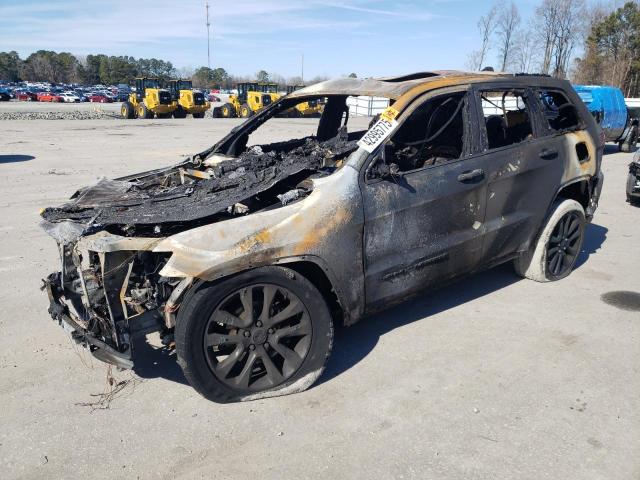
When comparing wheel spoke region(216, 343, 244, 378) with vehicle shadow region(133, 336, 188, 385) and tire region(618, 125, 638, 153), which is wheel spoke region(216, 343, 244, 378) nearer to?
vehicle shadow region(133, 336, 188, 385)

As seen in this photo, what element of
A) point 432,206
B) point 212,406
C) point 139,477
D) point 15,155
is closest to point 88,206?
point 212,406

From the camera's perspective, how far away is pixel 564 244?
4.93 metres

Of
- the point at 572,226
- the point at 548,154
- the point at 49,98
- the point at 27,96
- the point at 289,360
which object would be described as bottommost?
the point at 289,360

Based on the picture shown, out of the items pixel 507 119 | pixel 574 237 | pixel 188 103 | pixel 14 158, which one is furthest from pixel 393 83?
pixel 188 103

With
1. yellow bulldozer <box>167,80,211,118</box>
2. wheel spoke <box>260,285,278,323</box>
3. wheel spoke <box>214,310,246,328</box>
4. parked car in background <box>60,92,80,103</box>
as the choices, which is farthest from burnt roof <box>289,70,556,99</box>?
parked car in background <box>60,92,80,103</box>

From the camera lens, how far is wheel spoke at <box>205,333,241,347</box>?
290 centimetres

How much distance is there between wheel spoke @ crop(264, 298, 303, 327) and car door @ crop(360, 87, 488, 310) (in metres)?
0.53

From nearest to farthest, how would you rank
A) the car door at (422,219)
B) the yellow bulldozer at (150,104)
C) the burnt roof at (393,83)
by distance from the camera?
the car door at (422,219), the burnt roof at (393,83), the yellow bulldozer at (150,104)

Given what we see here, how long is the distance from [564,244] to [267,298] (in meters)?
3.33

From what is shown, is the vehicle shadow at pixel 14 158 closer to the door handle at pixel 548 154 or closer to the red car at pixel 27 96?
the door handle at pixel 548 154

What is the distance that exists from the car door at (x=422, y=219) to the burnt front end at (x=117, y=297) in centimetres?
129

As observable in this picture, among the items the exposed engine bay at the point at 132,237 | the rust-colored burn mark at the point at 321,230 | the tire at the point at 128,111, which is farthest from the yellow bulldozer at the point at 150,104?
the rust-colored burn mark at the point at 321,230

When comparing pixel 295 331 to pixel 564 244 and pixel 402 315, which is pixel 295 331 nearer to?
pixel 402 315

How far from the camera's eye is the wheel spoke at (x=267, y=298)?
9.78 feet
